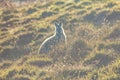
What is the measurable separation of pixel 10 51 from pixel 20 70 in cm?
349

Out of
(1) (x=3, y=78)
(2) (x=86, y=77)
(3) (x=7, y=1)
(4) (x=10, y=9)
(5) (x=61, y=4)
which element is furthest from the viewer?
(3) (x=7, y=1)

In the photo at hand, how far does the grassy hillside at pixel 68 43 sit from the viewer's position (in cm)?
1289

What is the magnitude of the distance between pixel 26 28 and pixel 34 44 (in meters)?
3.22

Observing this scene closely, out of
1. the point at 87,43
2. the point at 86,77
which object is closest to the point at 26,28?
the point at 87,43

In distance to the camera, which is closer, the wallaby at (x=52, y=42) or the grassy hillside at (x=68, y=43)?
the grassy hillside at (x=68, y=43)

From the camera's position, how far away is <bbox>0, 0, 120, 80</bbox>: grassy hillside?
12.9m

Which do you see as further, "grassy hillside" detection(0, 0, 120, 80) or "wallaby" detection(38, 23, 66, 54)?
"wallaby" detection(38, 23, 66, 54)

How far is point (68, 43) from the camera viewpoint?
1572cm

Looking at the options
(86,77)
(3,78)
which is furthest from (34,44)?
(86,77)

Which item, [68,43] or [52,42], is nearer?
[68,43]

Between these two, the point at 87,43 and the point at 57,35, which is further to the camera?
the point at 57,35

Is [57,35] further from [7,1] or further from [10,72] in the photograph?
[7,1]

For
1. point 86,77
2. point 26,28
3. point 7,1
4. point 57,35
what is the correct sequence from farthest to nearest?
1. point 7,1
2. point 26,28
3. point 57,35
4. point 86,77

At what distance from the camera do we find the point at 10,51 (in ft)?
57.7
